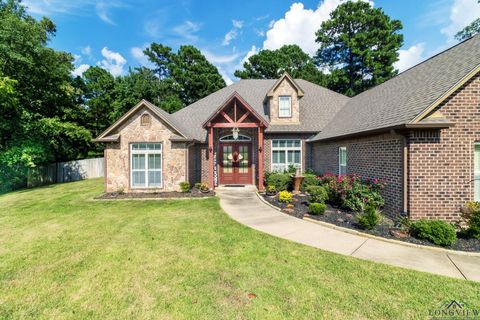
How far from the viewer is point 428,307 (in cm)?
287

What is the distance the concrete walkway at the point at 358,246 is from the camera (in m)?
3.90

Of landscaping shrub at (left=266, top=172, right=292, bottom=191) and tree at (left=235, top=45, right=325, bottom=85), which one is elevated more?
tree at (left=235, top=45, right=325, bottom=85)

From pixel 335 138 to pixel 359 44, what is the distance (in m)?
25.4

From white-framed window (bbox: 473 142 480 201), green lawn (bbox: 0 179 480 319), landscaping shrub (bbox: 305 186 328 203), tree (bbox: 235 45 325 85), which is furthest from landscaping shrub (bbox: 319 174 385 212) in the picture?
tree (bbox: 235 45 325 85)

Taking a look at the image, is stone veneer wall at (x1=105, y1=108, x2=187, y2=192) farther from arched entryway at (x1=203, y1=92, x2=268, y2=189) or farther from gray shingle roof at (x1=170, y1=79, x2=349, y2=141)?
arched entryway at (x1=203, y1=92, x2=268, y2=189)

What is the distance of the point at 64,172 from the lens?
18562mm

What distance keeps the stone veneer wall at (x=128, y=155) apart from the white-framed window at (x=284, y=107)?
687cm

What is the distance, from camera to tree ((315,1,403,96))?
87.5ft

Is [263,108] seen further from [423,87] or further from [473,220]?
[473,220]

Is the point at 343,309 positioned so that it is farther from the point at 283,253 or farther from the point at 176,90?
the point at 176,90

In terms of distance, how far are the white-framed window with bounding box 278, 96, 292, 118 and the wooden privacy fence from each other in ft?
61.3

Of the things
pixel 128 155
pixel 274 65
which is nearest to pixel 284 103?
pixel 128 155

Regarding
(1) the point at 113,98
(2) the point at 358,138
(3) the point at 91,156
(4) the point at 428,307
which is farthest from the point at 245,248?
(1) the point at 113,98

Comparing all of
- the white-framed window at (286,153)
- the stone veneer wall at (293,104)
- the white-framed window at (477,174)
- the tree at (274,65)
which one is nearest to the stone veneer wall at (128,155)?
the white-framed window at (286,153)
